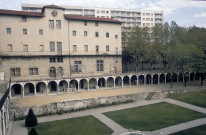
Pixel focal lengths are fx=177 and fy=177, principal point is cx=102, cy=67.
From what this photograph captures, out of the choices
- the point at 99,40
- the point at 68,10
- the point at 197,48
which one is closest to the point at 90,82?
the point at 99,40

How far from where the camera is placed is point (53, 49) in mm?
38938

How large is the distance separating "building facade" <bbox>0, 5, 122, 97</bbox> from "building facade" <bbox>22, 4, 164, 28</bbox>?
3038cm

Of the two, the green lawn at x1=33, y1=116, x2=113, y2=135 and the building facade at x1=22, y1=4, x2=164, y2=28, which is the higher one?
the building facade at x1=22, y1=4, x2=164, y2=28

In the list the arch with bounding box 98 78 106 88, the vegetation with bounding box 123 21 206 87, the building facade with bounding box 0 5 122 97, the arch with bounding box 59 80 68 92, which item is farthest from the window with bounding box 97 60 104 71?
the vegetation with bounding box 123 21 206 87

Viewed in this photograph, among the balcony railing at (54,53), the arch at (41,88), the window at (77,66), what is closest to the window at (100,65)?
the balcony railing at (54,53)

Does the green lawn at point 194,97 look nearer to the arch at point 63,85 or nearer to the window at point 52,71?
the arch at point 63,85

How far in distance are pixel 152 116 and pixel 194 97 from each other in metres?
13.8

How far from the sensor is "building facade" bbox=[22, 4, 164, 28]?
69500mm

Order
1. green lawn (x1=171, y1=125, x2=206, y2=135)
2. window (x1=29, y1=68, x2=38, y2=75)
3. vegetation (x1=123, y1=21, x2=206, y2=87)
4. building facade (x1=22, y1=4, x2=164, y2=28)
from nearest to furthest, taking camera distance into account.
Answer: green lawn (x1=171, y1=125, x2=206, y2=135), window (x1=29, y1=68, x2=38, y2=75), vegetation (x1=123, y1=21, x2=206, y2=87), building facade (x1=22, y1=4, x2=164, y2=28)

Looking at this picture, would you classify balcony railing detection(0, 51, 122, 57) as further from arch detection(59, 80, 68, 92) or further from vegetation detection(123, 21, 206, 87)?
arch detection(59, 80, 68, 92)

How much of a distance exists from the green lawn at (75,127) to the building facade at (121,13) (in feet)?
179

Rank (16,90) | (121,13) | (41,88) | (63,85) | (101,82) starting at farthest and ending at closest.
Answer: (121,13) < (101,82) < (63,85) < (41,88) < (16,90)

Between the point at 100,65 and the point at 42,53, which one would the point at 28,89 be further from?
the point at 100,65

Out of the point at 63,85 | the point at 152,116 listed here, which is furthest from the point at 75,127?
the point at 63,85
